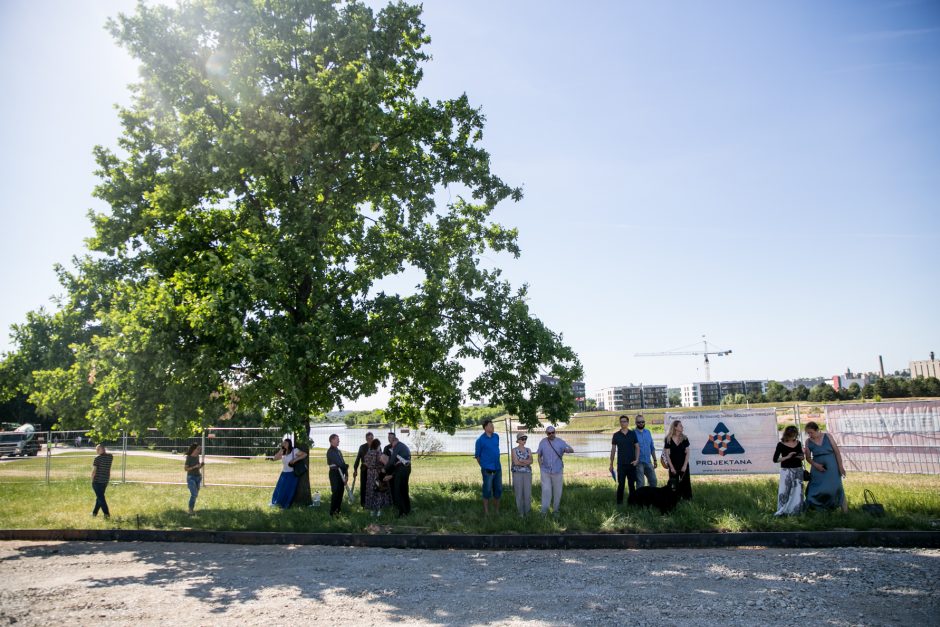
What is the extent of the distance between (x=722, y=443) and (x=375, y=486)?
31.3ft

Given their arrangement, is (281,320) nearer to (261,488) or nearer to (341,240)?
(341,240)

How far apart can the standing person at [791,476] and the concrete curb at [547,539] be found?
4.74 ft

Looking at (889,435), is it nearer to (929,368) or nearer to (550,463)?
(550,463)

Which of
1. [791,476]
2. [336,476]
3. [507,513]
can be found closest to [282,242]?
[336,476]

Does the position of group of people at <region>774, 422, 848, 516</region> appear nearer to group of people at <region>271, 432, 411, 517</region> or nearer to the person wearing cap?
the person wearing cap

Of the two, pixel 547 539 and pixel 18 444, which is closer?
pixel 547 539

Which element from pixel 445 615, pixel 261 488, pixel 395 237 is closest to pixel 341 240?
pixel 395 237

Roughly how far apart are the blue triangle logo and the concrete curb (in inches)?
274

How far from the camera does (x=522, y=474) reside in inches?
459

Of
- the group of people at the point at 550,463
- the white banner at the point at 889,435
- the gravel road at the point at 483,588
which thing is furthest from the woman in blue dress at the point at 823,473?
the white banner at the point at 889,435

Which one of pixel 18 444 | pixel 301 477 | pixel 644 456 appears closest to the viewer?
pixel 644 456

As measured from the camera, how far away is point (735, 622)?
18.1 ft

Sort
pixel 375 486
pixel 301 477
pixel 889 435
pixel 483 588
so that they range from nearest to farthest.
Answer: pixel 483 588, pixel 375 486, pixel 301 477, pixel 889 435

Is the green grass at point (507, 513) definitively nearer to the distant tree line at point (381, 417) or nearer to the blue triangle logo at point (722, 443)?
the blue triangle logo at point (722, 443)
